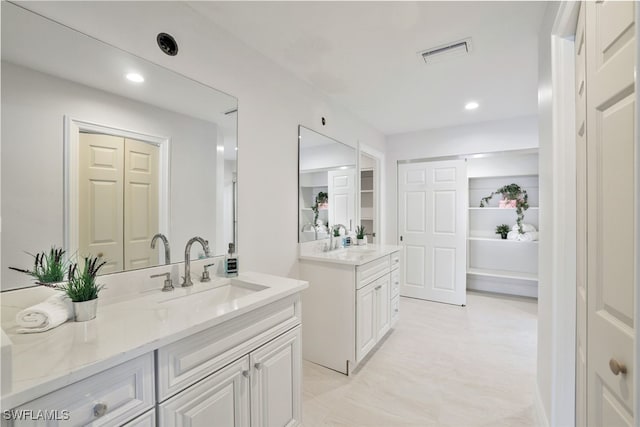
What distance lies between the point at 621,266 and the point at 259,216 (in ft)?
6.01

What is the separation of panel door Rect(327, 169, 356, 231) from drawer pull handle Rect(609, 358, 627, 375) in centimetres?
233

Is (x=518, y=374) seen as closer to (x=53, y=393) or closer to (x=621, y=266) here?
(x=621, y=266)

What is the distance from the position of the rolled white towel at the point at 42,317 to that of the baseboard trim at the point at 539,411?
236 cm

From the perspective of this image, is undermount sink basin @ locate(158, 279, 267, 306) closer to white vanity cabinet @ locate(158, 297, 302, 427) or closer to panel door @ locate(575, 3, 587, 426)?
white vanity cabinet @ locate(158, 297, 302, 427)

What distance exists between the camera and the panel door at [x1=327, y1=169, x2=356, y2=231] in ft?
9.70

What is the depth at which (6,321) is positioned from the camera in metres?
0.97

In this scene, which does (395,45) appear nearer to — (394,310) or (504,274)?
(394,310)

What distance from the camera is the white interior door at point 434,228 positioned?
3807 millimetres

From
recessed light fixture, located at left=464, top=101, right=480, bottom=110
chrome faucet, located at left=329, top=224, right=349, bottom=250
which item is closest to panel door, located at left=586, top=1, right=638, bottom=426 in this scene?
chrome faucet, located at left=329, top=224, right=349, bottom=250

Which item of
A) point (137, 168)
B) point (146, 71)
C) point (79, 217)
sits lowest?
point (79, 217)

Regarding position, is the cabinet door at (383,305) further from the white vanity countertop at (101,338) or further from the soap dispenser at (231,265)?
the white vanity countertop at (101,338)

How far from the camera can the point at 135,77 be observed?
4.54 ft

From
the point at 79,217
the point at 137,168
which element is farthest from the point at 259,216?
the point at 79,217

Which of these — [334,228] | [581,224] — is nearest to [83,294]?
[581,224]
